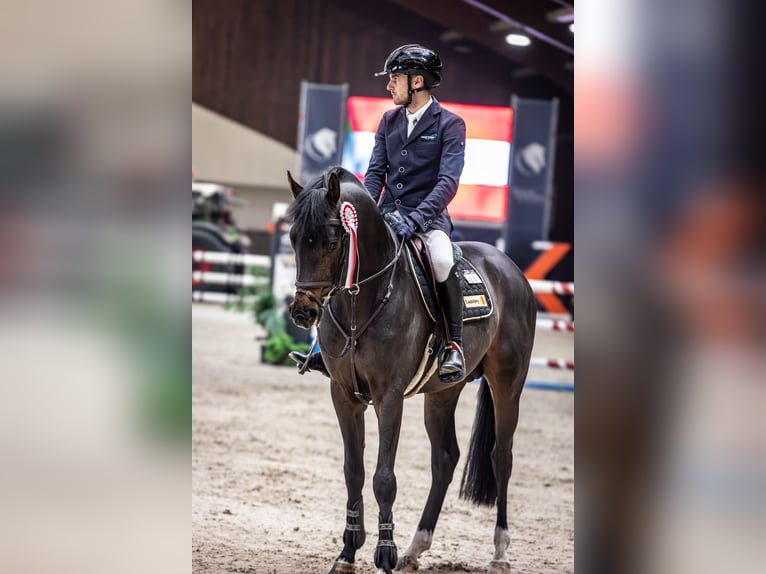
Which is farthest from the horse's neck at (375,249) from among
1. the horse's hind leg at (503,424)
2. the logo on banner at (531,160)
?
the logo on banner at (531,160)

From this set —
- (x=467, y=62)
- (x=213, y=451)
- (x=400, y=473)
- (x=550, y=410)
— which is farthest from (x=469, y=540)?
(x=467, y=62)

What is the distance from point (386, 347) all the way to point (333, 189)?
701 millimetres

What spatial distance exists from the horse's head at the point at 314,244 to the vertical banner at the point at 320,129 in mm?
8895

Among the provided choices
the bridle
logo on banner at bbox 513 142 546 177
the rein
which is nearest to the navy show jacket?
the rein

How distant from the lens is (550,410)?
9312 millimetres

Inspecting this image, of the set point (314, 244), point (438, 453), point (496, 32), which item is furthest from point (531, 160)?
point (314, 244)

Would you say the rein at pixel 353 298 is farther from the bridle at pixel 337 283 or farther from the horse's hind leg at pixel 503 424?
the horse's hind leg at pixel 503 424

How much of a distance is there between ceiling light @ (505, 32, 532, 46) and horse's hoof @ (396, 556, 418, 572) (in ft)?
42.1

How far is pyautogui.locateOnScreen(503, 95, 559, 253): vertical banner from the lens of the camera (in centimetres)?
1271

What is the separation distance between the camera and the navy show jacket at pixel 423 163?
377 cm

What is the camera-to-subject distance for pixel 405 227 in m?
3.76

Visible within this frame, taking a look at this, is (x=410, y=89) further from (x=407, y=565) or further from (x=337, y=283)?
(x=407, y=565)
